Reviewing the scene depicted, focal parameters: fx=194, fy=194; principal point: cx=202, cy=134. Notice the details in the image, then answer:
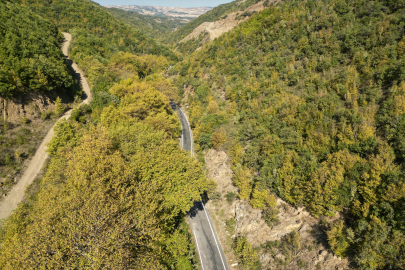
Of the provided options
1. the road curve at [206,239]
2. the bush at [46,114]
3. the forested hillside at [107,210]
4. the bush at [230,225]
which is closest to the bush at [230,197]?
the bush at [230,225]

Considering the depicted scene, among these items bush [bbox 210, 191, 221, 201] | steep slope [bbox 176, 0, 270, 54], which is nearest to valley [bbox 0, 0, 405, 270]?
bush [bbox 210, 191, 221, 201]

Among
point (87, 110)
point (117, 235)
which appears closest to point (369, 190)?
point (117, 235)

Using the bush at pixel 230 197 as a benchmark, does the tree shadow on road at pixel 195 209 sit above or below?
below

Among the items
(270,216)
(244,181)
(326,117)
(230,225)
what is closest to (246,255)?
(270,216)

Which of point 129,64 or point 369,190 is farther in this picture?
point 129,64

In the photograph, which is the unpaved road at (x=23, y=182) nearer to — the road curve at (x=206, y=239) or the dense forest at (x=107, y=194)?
the dense forest at (x=107, y=194)

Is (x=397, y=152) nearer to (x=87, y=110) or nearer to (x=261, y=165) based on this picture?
(x=261, y=165)

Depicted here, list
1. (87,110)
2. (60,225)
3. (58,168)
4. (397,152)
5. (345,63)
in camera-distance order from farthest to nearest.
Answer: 1. (87,110)
2. (345,63)
3. (58,168)
4. (397,152)
5. (60,225)

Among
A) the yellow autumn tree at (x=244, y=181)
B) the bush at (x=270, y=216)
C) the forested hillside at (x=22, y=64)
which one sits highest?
the forested hillside at (x=22, y=64)
